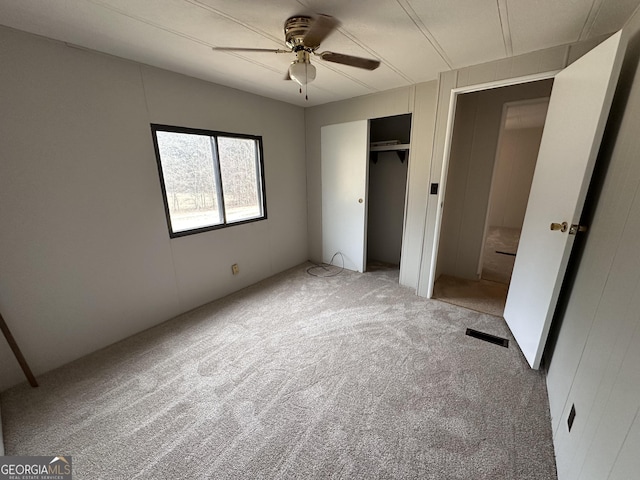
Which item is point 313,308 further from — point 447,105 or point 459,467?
point 447,105

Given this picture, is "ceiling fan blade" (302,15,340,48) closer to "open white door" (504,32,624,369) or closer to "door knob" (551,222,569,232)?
"open white door" (504,32,624,369)

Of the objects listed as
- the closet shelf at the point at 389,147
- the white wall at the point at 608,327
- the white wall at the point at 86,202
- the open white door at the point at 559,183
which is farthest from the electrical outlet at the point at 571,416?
the white wall at the point at 86,202

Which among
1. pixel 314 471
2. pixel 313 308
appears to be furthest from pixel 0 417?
pixel 313 308

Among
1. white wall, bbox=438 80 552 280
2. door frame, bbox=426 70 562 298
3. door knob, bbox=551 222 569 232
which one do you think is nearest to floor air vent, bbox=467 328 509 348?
door frame, bbox=426 70 562 298

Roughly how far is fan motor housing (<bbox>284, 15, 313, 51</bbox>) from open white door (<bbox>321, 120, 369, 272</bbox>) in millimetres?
1669

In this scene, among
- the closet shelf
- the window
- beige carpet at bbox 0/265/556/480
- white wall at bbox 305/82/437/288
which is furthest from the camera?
the closet shelf

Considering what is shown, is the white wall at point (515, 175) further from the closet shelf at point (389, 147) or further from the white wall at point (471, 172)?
the closet shelf at point (389, 147)

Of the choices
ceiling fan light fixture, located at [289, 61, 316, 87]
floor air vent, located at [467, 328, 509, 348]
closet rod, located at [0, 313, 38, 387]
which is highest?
ceiling fan light fixture, located at [289, 61, 316, 87]

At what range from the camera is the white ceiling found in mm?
1294

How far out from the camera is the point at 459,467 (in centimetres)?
119

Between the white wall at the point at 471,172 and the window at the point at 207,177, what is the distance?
231cm

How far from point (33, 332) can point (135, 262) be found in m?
0.73

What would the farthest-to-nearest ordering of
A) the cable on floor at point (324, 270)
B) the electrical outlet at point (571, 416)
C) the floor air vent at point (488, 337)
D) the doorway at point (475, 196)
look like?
the cable on floor at point (324, 270)
the doorway at point (475, 196)
the floor air vent at point (488, 337)
the electrical outlet at point (571, 416)

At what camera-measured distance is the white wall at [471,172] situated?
2.75 m
